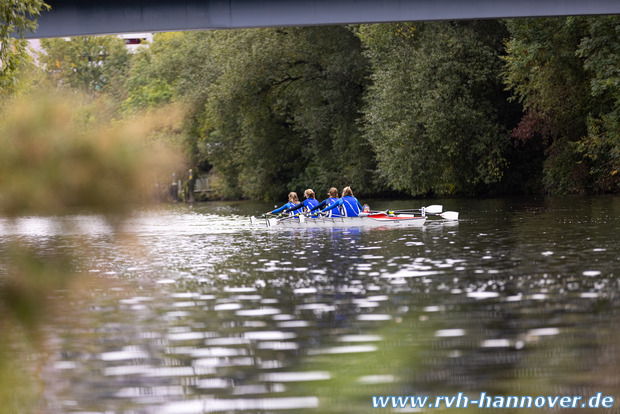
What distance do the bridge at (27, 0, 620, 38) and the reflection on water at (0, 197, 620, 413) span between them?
10.3 meters

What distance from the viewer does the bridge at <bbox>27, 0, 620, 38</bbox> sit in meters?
27.6

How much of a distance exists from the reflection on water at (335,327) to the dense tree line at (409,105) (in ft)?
33.6

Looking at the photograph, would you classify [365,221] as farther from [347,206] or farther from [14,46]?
[14,46]

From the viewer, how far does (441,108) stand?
41875mm

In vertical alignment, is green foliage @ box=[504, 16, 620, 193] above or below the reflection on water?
above

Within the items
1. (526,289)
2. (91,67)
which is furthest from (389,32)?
(91,67)

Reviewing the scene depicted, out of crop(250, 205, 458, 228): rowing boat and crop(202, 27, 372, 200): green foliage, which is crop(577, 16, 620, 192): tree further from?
crop(202, 27, 372, 200): green foliage

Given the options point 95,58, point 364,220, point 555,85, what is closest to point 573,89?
point 555,85

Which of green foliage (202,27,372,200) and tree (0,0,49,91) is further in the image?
green foliage (202,27,372,200)

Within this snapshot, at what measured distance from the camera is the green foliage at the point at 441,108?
1651 inches

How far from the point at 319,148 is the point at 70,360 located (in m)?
49.1

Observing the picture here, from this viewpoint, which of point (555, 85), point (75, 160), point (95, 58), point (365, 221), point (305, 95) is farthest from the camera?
point (95, 58)

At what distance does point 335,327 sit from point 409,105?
34.5m

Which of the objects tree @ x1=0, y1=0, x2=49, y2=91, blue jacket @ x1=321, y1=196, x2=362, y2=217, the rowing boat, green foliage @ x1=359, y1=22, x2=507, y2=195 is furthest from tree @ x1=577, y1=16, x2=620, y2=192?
tree @ x1=0, y1=0, x2=49, y2=91
